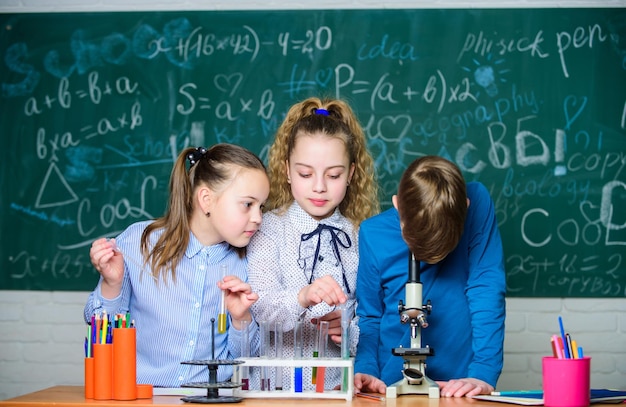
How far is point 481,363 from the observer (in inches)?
85.0

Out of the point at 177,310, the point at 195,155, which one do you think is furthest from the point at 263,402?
the point at 195,155

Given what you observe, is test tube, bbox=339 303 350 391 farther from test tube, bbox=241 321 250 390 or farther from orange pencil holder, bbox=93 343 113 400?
orange pencil holder, bbox=93 343 113 400

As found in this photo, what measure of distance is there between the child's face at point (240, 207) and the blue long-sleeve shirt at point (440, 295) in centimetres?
34

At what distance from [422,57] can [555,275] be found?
1.21 metres

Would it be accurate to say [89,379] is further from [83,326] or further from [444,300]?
[83,326]

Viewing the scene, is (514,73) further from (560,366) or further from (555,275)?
(560,366)

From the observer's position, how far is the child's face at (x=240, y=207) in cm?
237

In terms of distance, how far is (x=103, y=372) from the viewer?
1912 millimetres

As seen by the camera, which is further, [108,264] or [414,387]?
[108,264]

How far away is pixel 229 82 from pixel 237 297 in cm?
202

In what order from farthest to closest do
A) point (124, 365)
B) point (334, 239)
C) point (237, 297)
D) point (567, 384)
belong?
point (334, 239)
point (237, 297)
point (124, 365)
point (567, 384)

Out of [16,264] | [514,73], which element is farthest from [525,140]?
[16,264]

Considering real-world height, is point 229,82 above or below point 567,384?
above

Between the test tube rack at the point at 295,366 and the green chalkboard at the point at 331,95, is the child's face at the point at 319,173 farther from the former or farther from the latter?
the green chalkboard at the point at 331,95
